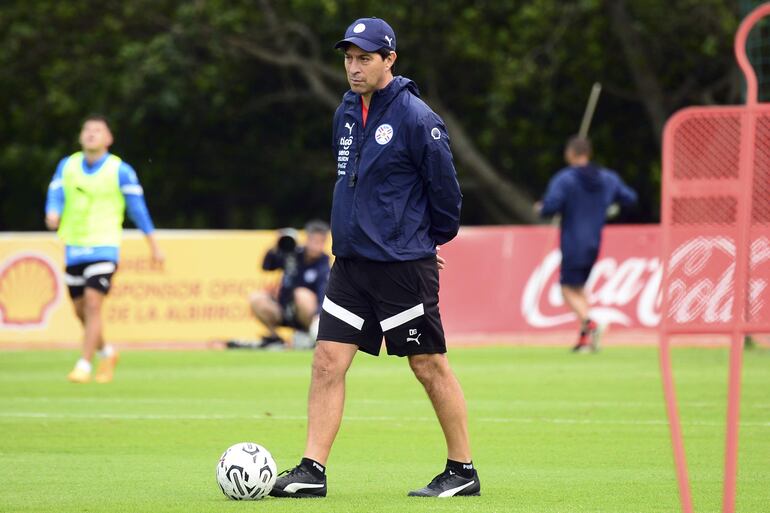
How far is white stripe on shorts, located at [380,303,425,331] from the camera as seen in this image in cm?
720

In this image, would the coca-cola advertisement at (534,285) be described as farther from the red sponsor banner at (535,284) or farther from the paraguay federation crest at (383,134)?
the paraguay federation crest at (383,134)

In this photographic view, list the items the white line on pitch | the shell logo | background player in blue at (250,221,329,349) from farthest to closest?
the shell logo, background player in blue at (250,221,329,349), the white line on pitch

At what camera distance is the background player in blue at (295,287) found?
19.2 meters

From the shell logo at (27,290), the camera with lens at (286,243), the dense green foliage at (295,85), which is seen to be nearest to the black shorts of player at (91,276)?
the camera with lens at (286,243)

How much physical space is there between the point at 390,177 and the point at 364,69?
0.52 metres

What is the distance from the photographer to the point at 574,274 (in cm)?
1806

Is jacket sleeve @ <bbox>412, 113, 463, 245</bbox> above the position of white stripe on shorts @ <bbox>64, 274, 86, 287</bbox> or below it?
above

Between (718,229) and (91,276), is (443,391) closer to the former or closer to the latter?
(718,229)

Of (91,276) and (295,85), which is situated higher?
(295,85)

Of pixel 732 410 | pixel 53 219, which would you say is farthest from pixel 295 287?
pixel 732 410

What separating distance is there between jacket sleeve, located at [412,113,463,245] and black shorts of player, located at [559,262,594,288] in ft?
35.5

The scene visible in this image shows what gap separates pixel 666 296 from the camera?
5.25 m

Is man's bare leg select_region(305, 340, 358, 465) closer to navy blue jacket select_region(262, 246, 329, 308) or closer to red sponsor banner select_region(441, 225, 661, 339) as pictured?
navy blue jacket select_region(262, 246, 329, 308)

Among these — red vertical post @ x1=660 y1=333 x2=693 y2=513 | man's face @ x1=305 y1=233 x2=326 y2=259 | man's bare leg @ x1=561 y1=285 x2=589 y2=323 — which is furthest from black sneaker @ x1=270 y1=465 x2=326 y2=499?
man's face @ x1=305 y1=233 x2=326 y2=259
